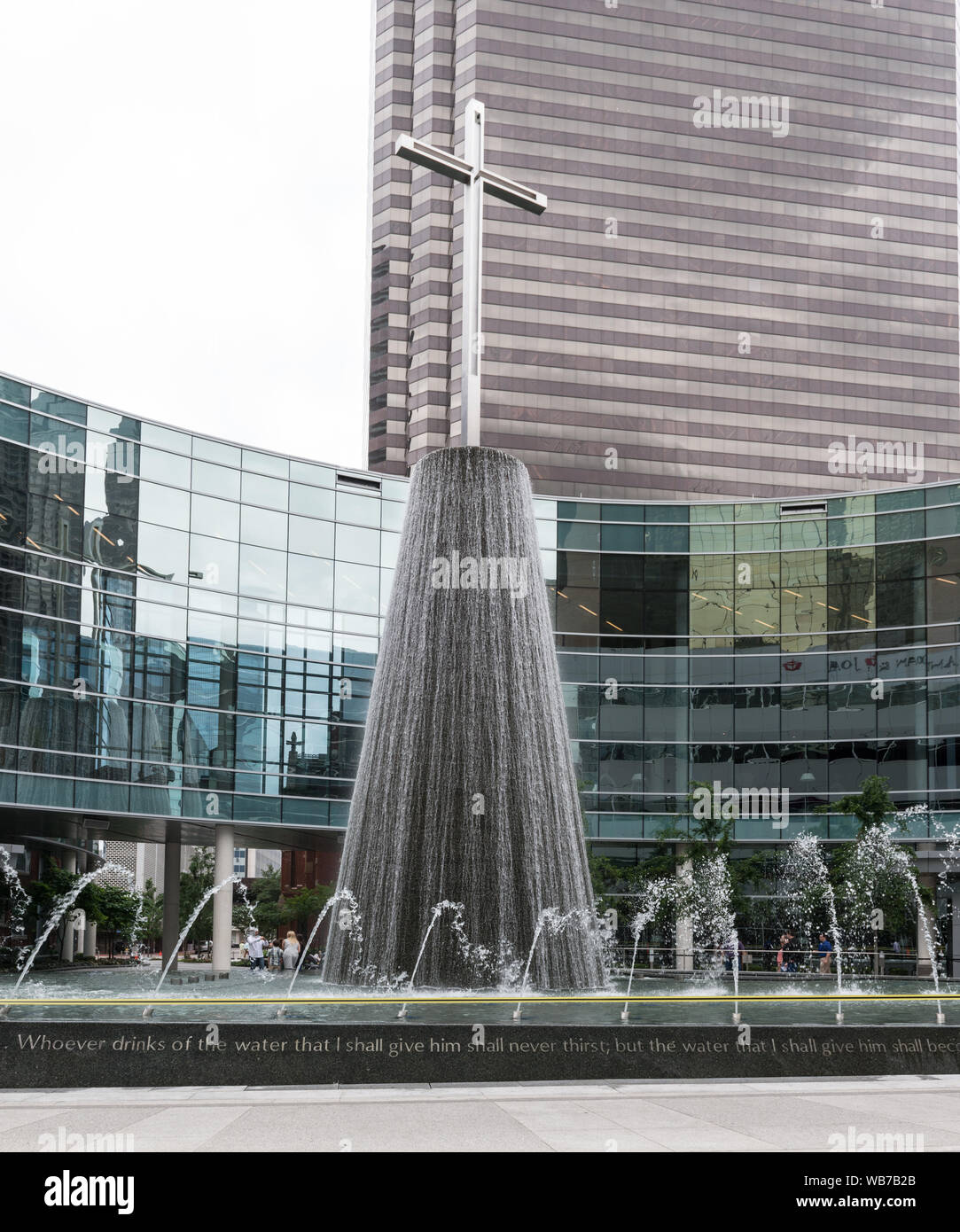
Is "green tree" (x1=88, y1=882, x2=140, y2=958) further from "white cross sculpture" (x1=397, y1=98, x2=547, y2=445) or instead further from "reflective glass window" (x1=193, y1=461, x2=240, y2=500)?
"white cross sculpture" (x1=397, y1=98, x2=547, y2=445)

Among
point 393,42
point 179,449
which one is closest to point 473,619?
point 179,449

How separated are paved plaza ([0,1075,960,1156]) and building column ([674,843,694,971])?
31.5 m

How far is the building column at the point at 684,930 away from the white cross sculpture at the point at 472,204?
25.4 metres

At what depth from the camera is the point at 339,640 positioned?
140 ft

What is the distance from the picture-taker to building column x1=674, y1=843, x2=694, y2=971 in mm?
43866

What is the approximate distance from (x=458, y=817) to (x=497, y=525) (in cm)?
445

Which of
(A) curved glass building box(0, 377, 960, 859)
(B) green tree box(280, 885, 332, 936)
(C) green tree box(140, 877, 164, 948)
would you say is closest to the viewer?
(A) curved glass building box(0, 377, 960, 859)

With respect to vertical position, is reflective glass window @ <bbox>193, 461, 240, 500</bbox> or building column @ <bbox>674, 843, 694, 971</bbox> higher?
reflective glass window @ <bbox>193, 461, 240, 500</bbox>

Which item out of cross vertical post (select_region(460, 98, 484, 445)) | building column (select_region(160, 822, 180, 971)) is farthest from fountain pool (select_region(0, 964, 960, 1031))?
building column (select_region(160, 822, 180, 971))

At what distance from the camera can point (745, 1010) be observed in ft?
48.1

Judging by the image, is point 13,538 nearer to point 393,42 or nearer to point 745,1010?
point 745,1010

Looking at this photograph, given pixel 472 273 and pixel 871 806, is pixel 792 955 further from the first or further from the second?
pixel 472 273

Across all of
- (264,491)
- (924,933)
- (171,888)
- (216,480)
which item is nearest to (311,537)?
(264,491)

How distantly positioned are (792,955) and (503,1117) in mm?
36434
